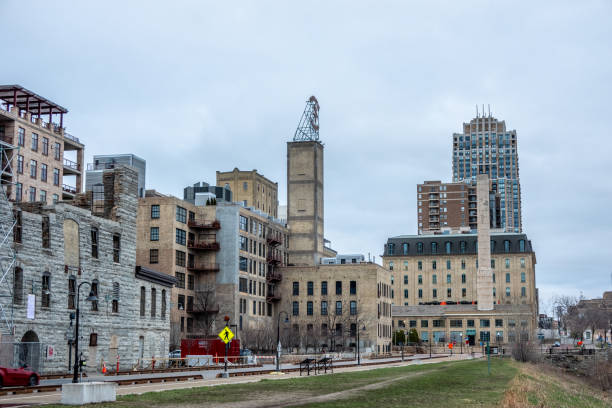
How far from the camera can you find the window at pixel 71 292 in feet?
176

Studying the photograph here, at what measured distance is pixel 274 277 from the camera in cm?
12406

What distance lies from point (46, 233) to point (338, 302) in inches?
3044

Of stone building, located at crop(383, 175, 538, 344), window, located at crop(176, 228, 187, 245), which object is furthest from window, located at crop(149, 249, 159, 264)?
stone building, located at crop(383, 175, 538, 344)

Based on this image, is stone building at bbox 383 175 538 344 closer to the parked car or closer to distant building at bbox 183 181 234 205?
distant building at bbox 183 181 234 205

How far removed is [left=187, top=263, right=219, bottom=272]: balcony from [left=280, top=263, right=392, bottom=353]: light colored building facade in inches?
724

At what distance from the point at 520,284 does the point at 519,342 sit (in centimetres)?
7499

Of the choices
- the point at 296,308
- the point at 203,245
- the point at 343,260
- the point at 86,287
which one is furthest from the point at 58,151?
the point at 343,260

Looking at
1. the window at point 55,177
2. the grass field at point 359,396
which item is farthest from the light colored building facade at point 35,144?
the grass field at point 359,396

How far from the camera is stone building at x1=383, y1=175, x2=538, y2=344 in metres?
150

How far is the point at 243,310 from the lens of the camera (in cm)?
11112

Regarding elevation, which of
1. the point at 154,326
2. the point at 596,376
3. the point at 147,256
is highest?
the point at 147,256

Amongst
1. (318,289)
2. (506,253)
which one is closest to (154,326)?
(318,289)

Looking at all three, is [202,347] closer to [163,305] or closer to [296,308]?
[163,305]

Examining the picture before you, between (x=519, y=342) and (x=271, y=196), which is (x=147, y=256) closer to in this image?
(x=519, y=342)
